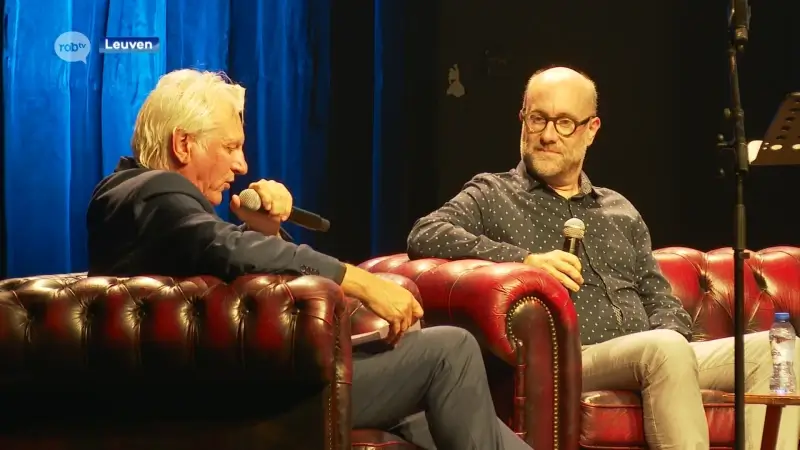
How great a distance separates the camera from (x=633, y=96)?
4129 mm

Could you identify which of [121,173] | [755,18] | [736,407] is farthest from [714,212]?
[121,173]

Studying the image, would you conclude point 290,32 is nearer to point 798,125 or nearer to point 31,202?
point 31,202

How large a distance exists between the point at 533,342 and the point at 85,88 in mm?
2146

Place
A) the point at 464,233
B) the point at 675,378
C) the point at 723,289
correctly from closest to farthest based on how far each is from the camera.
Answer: the point at 675,378
the point at 464,233
the point at 723,289

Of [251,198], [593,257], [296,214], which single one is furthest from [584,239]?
[251,198]

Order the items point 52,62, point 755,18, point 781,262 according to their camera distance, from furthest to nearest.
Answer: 1. point 755,18
2. point 52,62
3. point 781,262

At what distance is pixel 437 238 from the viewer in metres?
2.74

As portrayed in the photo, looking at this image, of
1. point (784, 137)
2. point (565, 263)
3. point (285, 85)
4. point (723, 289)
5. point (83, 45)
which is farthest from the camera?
point (285, 85)

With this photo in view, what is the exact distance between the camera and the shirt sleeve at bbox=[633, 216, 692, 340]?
2.95m

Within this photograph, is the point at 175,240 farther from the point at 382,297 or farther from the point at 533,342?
the point at 533,342

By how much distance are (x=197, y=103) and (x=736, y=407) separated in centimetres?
134

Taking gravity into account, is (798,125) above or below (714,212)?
above

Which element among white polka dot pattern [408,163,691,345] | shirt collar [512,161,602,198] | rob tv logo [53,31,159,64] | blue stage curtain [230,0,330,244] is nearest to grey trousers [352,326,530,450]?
white polka dot pattern [408,163,691,345]

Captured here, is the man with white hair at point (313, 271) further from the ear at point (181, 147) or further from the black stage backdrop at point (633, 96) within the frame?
the black stage backdrop at point (633, 96)
